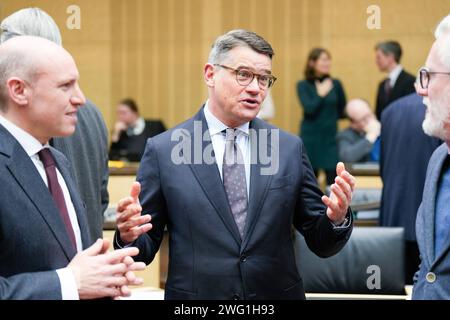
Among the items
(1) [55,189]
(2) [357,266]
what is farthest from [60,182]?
(2) [357,266]

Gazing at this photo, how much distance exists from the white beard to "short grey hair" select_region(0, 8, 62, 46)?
1491mm

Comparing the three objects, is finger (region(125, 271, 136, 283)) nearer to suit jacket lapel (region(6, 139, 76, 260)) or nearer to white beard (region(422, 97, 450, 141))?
suit jacket lapel (region(6, 139, 76, 260))

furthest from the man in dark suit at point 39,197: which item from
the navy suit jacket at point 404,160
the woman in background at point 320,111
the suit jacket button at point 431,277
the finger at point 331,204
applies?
the woman in background at point 320,111

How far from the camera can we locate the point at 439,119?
2727 mm

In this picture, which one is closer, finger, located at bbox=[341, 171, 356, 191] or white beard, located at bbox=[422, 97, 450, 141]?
white beard, located at bbox=[422, 97, 450, 141]

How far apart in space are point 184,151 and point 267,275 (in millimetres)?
530

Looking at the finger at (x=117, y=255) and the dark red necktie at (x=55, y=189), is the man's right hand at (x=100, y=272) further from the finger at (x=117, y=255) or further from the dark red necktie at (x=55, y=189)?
the dark red necktie at (x=55, y=189)

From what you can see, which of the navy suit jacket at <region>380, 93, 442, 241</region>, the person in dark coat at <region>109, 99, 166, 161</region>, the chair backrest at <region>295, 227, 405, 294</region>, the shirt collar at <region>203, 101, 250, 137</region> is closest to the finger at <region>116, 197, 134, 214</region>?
the shirt collar at <region>203, 101, 250, 137</region>

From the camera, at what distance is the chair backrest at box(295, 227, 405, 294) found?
4.39 m

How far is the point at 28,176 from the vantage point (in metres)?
2.35

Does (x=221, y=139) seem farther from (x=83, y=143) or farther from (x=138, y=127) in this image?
(x=138, y=127)

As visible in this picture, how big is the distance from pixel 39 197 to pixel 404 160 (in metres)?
3.61

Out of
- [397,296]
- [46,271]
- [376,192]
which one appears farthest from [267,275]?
[376,192]
